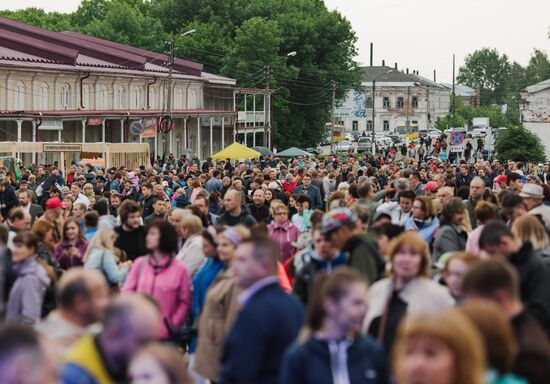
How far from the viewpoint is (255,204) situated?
1977 centimetres

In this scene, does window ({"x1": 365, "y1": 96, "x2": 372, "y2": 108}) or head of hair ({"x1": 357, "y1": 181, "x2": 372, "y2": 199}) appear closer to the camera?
head of hair ({"x1": 357, "y1": 181, "x2": 372, "y2": 199})

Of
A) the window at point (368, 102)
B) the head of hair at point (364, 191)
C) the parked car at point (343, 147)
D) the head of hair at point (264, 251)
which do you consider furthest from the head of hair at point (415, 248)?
the window at point (368, 102)

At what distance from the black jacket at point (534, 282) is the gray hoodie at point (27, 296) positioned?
13.3 feet

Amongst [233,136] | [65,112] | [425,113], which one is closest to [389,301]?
[65,112]

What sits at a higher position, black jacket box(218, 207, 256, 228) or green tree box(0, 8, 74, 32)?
green tree box(0, 8, 74, 32)

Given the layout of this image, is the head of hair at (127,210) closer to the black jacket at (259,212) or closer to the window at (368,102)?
the black jacket at (259,212)

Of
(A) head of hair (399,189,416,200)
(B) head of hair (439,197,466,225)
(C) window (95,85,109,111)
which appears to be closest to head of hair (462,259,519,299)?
(B) head of hair (439,197,466,225)

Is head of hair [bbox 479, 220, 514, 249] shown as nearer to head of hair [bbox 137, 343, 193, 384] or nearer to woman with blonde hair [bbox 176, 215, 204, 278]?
woman with blonde hair [bbox 176, 215, 204, 278]

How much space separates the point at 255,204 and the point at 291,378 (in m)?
12.7

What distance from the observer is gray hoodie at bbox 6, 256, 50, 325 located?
11.2 meters

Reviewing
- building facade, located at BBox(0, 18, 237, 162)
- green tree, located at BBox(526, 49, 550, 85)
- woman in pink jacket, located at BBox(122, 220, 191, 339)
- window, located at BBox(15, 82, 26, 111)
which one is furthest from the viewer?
green tree, located at BBox(526, 49, 550, 85)

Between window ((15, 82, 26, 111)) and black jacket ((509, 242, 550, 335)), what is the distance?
54.4 m

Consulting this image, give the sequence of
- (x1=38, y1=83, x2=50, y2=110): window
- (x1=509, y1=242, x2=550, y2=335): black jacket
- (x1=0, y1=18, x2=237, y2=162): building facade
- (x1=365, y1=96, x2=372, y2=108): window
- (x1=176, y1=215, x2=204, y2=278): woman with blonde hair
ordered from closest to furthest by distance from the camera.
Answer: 1. (x1=509, y1=242, x2=550, y2=335): black jacket
2. (x1=176, y1=215, x2=204, y2=278): woman with blonde hair
3. (x1=0, y1=18, x2=237, y2=162): building facade
4. (x1=38, y1=83, x2=50, y2=110): window
5. (x1=365, y1=96, x2=372, y2=108): window

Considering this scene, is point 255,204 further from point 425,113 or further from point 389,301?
point 425,113
